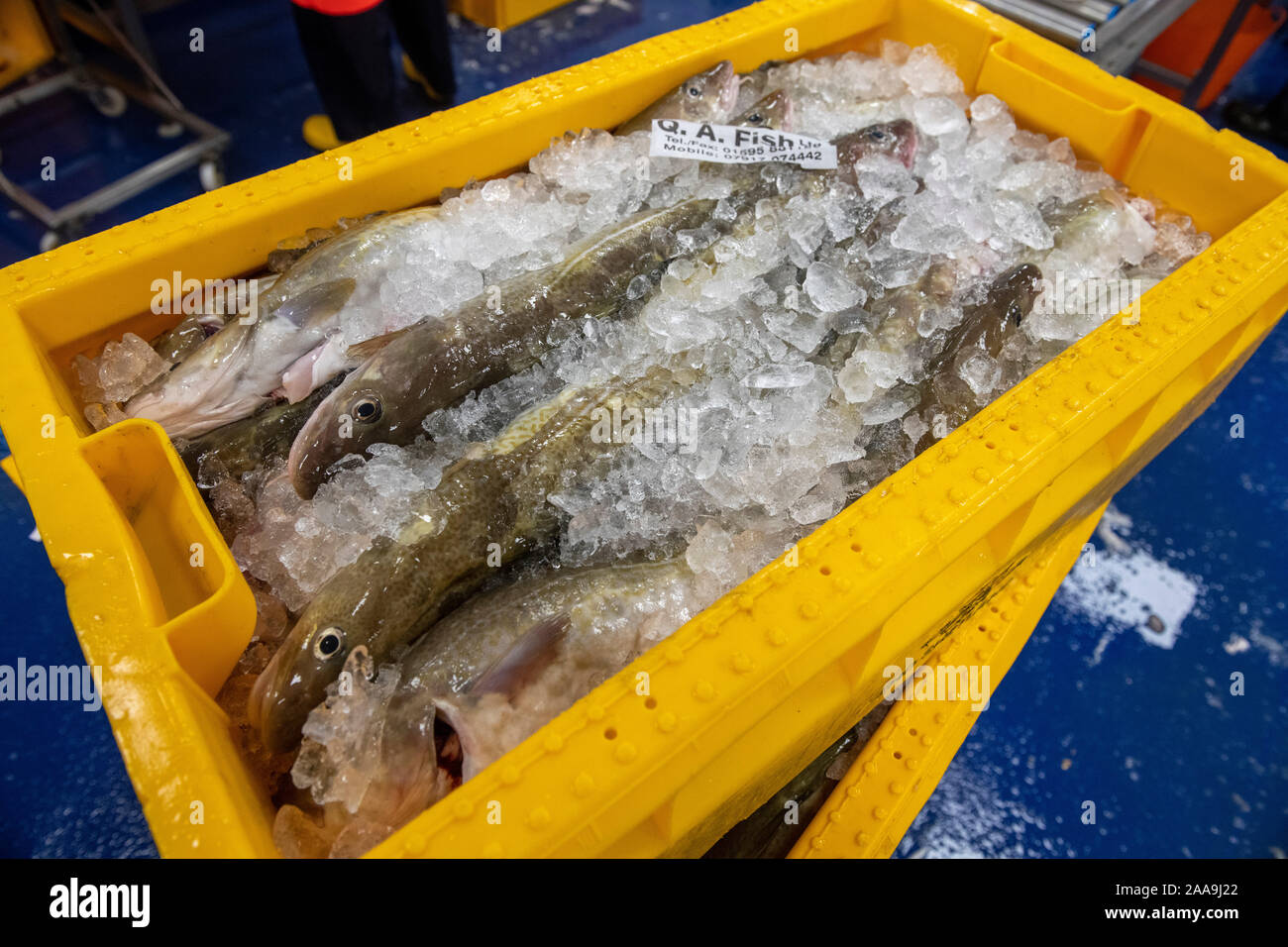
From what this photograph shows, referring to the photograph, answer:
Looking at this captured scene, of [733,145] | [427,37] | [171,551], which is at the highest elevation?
[427,37]

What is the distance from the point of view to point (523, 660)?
61.1 inches

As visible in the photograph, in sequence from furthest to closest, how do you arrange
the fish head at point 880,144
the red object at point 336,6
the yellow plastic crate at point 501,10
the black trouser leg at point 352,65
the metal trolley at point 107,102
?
1. the yellow plastic crate at point 501,10
2. the metal trolley at point 107,102
3. the black trouser leg at point 352,65
4. the red object at point 336,6
5. the fish head at point 880,144

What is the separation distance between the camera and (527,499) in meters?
1.84

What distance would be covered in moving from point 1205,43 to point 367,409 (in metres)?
6.26

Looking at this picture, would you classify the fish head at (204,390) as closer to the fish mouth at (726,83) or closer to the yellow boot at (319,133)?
the fish mouth at (726,83)

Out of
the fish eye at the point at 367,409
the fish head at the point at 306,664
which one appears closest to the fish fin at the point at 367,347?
the fish eye at the point at 367,409

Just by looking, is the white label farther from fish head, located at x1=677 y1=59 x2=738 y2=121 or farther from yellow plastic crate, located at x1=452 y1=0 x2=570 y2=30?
yellow plastic crate, located at x1=452 y1=0 x2=570 y2=30

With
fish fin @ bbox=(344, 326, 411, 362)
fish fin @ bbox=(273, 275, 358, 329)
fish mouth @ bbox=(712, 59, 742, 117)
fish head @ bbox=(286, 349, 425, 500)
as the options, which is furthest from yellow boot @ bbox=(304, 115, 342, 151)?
fish head @ bbox=(286, 349, 425, 500)

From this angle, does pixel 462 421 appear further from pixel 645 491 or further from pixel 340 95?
pixel 340 95

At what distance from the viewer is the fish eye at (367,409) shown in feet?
6.21

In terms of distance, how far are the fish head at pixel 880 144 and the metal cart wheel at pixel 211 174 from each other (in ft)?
11.9

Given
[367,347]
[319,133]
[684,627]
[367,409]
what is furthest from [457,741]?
[319,133]

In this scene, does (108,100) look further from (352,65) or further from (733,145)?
(733,145)
